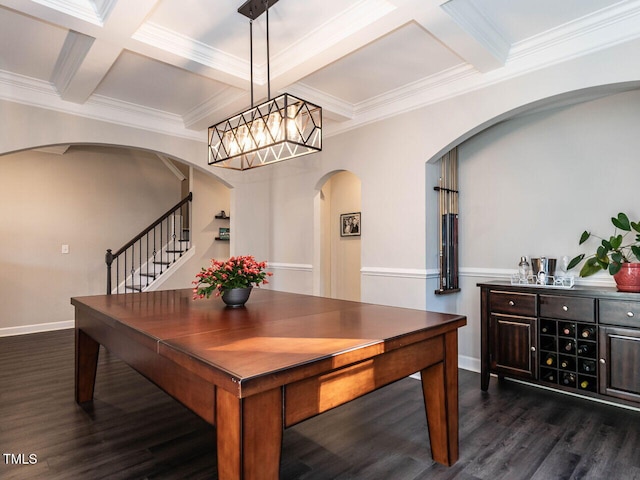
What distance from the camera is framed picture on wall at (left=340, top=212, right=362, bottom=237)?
5.62 metres

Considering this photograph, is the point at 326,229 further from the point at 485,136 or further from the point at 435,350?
the point at 435,350

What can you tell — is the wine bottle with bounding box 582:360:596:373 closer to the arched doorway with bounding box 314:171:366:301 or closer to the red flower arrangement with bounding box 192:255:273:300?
the red flower arrangement with bounding box 192:255:273:300

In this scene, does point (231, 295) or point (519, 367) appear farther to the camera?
point (519, 367)

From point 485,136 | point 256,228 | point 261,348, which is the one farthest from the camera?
point 256,228

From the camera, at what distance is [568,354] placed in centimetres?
283

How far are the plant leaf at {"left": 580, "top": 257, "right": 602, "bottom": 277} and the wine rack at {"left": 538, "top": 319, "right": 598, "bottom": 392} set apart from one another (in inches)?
17.1

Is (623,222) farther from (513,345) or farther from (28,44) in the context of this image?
(28,44)

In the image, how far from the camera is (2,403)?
284cm

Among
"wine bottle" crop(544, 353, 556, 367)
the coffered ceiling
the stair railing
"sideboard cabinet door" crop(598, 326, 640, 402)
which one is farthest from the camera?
the stair railing

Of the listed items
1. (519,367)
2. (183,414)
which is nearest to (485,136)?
(519,367)

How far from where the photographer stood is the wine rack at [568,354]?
2729 mm

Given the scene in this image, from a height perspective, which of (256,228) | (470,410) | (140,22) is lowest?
(470,410)

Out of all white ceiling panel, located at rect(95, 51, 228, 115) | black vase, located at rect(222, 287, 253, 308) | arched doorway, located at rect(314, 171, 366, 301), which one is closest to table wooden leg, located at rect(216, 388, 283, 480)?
black vase, located at rect(222, 287, 253, 308)

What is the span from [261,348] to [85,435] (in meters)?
1.73
